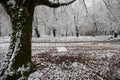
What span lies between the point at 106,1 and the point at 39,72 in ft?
17.4

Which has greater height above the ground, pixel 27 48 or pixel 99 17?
pixel 99 17

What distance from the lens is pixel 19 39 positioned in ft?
26.1

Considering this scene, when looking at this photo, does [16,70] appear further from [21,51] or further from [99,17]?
[99,17]

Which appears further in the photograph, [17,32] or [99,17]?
[99,17]

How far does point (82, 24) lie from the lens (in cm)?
6606

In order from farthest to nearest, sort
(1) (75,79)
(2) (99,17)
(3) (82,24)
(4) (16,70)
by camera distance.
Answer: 1. (3) (82,24)
2. (2) (99,17)
3. (1) (75,79)
4. (4) (16,70)

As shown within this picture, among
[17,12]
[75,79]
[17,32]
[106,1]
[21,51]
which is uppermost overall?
[106,1]

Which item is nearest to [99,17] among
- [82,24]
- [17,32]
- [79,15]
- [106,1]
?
[79,15]

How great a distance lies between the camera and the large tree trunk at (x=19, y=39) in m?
7.82

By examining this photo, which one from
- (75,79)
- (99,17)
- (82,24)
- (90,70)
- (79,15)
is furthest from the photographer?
(82,24)

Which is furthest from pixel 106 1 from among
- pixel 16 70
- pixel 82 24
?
pixel 82 24

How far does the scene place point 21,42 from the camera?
7961 mm

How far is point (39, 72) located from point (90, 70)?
2694 mm

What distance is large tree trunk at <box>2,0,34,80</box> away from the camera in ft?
25.6
